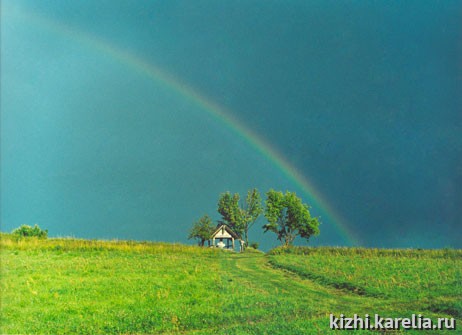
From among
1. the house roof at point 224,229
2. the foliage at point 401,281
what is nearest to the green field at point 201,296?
the foliage at point 401,281

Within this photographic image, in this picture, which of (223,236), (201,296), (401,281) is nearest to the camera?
(201,296)

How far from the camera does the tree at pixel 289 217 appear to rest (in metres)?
53.5

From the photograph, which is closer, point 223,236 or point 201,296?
point 201,296

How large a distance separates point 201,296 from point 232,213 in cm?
3840

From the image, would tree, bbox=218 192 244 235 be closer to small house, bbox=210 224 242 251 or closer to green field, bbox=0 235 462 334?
small house, bbox=210 224 242 251

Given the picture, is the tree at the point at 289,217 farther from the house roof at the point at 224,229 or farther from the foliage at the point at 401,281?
the foliage at the point at 401,281

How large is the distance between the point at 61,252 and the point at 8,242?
5.52 meters

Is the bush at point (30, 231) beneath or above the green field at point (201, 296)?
above

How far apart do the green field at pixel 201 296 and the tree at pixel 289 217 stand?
98.7 feet

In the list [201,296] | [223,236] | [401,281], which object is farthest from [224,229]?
[201,296]

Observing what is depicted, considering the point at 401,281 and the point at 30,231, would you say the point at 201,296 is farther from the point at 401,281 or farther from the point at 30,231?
the point at 30,231

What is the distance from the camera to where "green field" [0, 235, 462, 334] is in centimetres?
1112

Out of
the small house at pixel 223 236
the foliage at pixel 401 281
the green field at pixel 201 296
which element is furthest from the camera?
the small house at pixel 223 236

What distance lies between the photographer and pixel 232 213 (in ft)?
172
